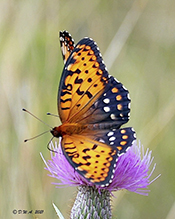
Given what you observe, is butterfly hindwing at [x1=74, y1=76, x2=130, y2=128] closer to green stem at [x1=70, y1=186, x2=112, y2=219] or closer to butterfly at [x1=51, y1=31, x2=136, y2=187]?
butterfly at [x1=51, y1=31, x2=136, y2=187]

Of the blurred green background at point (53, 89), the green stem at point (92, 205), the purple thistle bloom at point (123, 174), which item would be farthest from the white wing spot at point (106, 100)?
the blurred green background at point (53, 89)

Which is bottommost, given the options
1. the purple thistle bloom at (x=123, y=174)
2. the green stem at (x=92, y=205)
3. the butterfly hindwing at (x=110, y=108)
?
the green stem at (x=92, y=205)

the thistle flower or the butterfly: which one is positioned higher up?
the butterfly

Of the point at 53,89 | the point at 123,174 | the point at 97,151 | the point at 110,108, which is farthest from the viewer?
the point at 53,89

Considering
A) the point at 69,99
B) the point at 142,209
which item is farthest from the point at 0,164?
the point at 142,209

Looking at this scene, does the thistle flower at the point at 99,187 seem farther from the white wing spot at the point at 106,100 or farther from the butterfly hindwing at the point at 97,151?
the white wing spot at the point at 106,100

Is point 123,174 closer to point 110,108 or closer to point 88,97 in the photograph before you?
point 110,108

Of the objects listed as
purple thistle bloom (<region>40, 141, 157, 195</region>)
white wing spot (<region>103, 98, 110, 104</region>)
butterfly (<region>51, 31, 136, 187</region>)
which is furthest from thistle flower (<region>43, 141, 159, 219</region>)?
white wing spot (<region>103, 98, 110, 104</region>)

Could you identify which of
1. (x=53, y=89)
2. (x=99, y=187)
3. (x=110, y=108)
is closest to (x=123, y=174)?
(x=99, y=187)

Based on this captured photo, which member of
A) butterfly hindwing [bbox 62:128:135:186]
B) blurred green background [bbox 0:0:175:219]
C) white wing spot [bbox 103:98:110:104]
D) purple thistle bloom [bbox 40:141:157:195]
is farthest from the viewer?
blurred green background [bbox 0:0:175:219]
